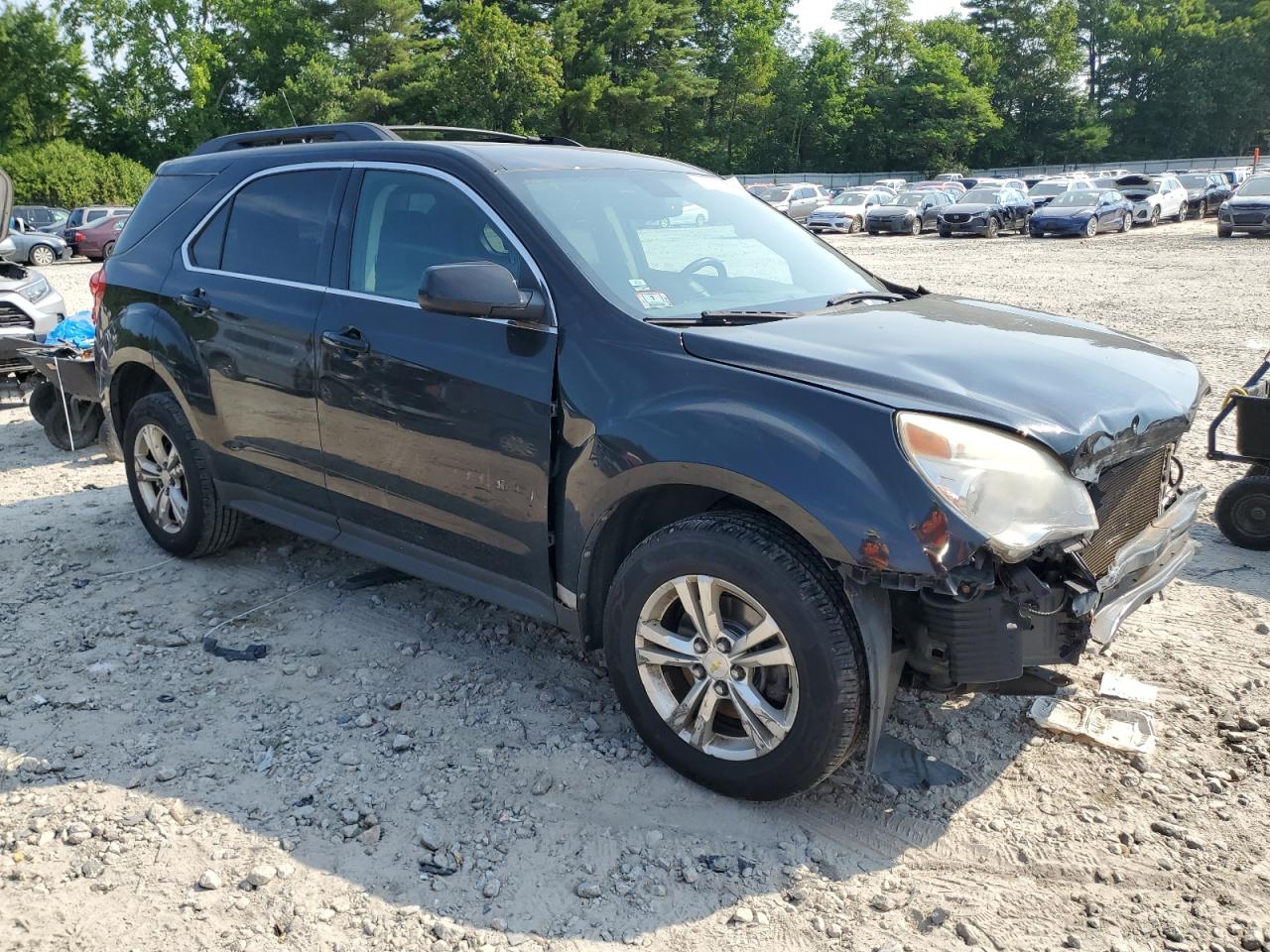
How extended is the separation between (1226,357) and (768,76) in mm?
70377

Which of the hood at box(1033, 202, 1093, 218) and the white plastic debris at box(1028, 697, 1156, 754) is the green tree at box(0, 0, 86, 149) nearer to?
the hood at box(1033, 202, 1093, 218)

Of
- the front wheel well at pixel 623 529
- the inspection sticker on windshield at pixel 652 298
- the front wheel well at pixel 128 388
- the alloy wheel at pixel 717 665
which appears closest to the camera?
A: the alloy wheel at pixel 717 665

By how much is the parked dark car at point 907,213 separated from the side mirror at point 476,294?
32.3 metres

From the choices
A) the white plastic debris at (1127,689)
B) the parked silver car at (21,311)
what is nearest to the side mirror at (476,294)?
the white plastic debris at (1127,689)

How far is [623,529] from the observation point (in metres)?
3.72

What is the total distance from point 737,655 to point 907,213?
3346 cm

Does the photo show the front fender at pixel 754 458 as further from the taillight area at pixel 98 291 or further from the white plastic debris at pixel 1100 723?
the taillight area at pixel 98 291

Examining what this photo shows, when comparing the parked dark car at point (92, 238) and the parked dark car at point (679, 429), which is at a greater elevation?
the parked dark car at point (92, 238)

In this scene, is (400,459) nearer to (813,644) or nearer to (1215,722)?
(813,644)

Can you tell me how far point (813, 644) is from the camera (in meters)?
3.14

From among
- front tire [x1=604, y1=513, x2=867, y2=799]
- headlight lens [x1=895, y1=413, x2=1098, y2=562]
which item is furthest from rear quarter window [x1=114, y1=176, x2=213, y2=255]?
headlight lens [x1=895, y1=413, x2=1098, y2=562]

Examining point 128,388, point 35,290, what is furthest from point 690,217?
point 35,290

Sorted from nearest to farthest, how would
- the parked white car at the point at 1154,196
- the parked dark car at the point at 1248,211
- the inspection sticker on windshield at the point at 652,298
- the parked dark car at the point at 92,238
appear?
the inspection sticker on windshield at the point at 652,298, the parked dark car at the point at 1248,211, the parked dark car at the point at 92,238, the parked white car at the point at 1154,196

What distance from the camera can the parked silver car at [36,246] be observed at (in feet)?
89.0
